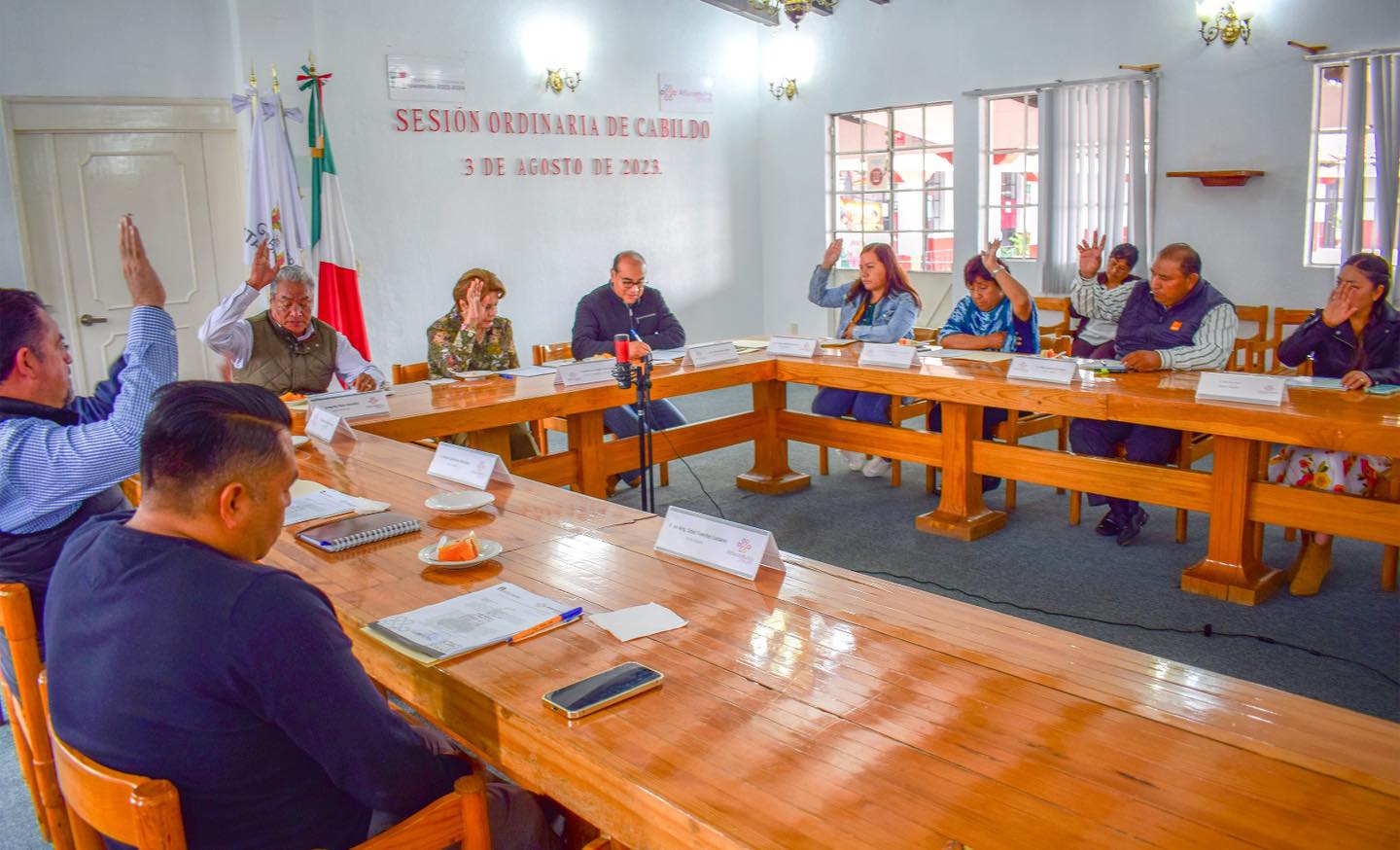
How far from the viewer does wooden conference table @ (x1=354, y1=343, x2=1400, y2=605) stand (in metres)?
3.01

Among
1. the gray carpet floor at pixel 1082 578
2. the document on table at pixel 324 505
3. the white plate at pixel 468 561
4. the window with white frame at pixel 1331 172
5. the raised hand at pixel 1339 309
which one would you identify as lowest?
the gray carpet floor at pixel 1082 578

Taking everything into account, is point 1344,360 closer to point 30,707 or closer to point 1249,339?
point 1249,339

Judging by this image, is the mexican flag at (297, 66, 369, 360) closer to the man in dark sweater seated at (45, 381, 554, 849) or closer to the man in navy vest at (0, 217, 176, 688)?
the man in navy vest at (0, 217, 176, 688)

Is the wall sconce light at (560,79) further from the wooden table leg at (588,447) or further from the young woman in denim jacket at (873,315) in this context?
the wooden table leg at (588,447)

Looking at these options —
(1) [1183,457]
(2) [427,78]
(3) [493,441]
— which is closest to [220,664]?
(3) [493,441]

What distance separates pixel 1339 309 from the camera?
345 cm

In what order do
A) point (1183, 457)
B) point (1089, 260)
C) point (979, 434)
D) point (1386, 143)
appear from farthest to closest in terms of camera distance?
1. point (1089, 260)
2. point (1386, 143)
3. point (979, 434)
4. point (1183, 457)

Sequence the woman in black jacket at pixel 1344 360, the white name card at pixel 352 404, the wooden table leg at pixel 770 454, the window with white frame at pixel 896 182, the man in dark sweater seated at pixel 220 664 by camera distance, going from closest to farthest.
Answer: the man in dark sweater seated at pixel 220 664
the woman in black jacket at pixel 1344 360
the white name card at pixel 352 404
the wooden table leg at pixel 770 454
the window with white frame at pixel 896 182

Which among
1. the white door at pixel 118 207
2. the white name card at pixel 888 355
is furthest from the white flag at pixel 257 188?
the white name card at pixel 888 355

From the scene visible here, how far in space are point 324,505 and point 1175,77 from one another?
18.1 ft

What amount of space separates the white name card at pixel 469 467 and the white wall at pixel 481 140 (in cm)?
363

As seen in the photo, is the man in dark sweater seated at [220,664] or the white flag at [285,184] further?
the white flag at [285,184]

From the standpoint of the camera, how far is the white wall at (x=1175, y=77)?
18.3 ft

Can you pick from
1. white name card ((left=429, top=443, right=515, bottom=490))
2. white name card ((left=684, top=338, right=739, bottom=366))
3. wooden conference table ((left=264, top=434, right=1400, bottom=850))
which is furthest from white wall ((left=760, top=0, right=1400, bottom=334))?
wooden conference table ((left=264, top=434, right=1400, bottom=850))
